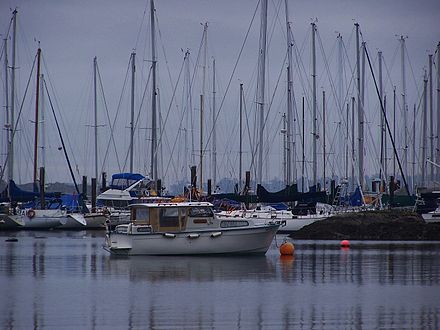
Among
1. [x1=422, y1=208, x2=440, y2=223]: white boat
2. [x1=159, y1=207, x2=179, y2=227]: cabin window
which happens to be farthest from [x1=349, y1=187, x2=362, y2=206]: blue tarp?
[x1=159, y1=207, x2=179, y2=227]: cabin window

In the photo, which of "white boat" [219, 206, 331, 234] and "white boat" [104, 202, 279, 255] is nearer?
"white boat" [104, 202, 279, 255]

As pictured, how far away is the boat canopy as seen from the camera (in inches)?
3406

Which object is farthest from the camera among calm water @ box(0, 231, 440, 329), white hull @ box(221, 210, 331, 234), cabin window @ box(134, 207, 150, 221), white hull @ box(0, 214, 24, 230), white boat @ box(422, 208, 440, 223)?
white hull @ box(0, 214, 24, 230)

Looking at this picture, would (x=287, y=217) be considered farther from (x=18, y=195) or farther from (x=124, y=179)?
(x=18, y=195)

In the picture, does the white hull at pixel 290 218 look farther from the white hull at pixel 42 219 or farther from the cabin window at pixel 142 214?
the white hull at pixel 42 219

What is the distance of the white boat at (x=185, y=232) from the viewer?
46.0 m

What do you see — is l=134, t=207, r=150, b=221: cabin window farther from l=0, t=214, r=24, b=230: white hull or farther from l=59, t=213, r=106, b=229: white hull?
l=0, t=214, r=24, b=230: white hull

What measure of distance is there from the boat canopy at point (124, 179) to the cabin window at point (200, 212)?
39771 mm

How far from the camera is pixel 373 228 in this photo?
219ft

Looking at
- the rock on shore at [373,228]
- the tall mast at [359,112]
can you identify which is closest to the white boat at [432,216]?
the rock on shore at [373,228]

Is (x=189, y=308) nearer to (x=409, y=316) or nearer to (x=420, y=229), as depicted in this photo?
(x=409, y=316)

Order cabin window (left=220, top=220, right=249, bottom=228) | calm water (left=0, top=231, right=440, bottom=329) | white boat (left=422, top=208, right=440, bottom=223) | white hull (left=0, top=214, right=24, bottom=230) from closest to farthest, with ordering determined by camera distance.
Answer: calm water (left=0, top=231, right=440, bottom=329)
cabin window (left=220, top=220, right=249, bottom=228)
white boat (left=422, top=208, right=440, bottom=223)
white hull (left=0, top=214, right=24, bottom=230)

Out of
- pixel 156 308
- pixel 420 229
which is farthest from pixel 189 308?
pixel 420 229

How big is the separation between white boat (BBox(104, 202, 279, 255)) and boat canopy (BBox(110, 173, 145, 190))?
39.0 metres
